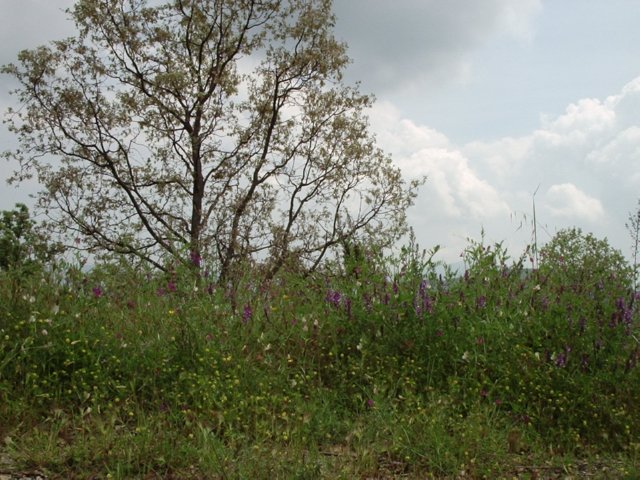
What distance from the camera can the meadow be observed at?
464cm

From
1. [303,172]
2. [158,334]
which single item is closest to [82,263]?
[158,334]

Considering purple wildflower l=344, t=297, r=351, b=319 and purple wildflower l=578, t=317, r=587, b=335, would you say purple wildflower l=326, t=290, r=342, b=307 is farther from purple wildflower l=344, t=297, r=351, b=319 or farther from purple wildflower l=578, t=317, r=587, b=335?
purple wildflower l=578, t=317, r=587, b=335

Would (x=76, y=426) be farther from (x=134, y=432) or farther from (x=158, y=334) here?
(x=158, y=334)

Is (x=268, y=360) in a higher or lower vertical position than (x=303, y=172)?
lower

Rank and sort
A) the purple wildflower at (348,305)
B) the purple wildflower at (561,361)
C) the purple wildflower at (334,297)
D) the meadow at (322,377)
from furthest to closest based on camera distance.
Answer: the purple wildflower at (334,297)
the purple wildflower at (348,305)
the purple wildflower at (561,361)
the meadow at (322,377)

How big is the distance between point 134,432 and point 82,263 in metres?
2.60

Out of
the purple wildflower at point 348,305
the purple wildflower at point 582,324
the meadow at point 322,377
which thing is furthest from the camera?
the purple wildflower at point 348,305

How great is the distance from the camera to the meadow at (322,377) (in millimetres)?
4645

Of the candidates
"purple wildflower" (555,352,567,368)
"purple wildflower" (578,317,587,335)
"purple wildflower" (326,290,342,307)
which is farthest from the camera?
"purple wildflower" (326,290,342,307)

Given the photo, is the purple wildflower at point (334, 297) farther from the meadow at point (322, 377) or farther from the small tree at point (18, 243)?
the small tree at point (18, 243)

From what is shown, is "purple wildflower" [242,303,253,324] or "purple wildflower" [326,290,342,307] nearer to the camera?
"purple wildflower" [242,303,253,324]

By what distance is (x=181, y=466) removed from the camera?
4.50 meters

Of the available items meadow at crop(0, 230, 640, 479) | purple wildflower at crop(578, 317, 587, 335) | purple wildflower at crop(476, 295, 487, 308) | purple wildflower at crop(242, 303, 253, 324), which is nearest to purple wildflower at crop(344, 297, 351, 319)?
meadow at crop(0, 230, 640, 479)

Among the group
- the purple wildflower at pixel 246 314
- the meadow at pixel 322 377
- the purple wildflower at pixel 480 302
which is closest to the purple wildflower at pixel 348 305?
the meadow at pixel 322 377
